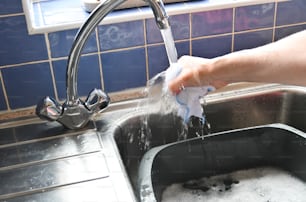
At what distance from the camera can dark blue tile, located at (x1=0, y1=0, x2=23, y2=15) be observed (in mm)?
907

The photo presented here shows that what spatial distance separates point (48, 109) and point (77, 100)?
64mm

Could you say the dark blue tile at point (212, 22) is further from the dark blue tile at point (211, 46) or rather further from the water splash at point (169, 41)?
the water splash at point (169, 41)

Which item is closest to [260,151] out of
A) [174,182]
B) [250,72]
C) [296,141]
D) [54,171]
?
[296,141]

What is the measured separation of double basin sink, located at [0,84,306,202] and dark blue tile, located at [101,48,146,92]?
47 mm

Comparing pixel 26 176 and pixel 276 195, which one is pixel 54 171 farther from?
pixel 276 195

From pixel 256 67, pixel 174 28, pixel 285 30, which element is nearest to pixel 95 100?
pixel 174 28

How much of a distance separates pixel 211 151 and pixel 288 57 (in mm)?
367

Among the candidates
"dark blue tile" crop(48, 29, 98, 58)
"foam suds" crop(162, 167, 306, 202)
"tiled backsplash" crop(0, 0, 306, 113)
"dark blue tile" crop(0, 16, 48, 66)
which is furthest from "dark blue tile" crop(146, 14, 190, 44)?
"foam suds" crop(162, 167, 306, 202)

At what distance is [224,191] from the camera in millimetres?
1047

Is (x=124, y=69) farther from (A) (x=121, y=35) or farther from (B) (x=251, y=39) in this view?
(B) (x=251, y=39)

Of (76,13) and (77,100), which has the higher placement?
(76,13)

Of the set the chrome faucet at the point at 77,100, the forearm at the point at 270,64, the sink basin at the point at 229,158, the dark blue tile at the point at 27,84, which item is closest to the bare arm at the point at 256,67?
the forearm at the point at 270,64

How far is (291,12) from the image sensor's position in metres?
1.10

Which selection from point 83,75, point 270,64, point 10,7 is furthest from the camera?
point 83,75
